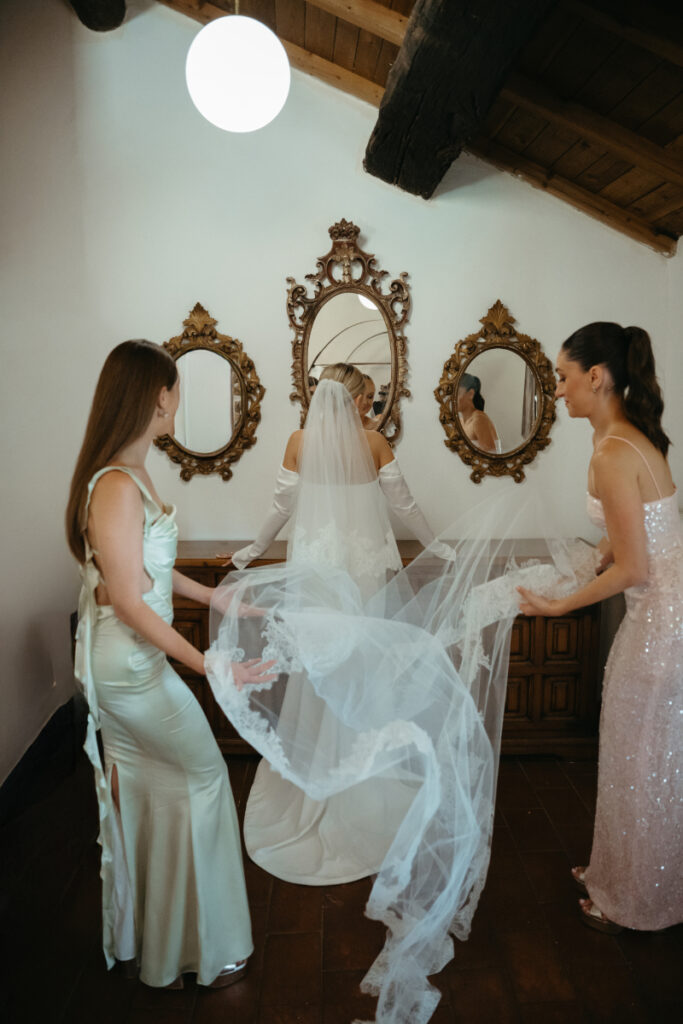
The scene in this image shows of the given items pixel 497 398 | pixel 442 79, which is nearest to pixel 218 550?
pixel 497 398

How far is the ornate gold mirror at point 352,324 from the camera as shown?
3697 mm

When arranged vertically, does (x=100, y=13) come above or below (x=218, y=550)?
above

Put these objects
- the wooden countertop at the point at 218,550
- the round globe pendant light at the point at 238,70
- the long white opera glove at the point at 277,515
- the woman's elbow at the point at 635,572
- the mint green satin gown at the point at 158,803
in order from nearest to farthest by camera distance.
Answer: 1. the mint green satin gown at the point at 158,803
2. the woman's elbow at the point at 635,572
3. the round globe pendant light at the point at 238,70
4. the long white opera glove at the point at 277,515
5. the wooden countertop at the point at 218,550

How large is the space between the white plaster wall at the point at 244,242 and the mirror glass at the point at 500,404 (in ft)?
0.56

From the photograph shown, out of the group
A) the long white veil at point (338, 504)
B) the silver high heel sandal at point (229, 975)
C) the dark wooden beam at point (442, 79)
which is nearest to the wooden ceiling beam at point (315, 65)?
the dark wooden beam at point (442, 79)

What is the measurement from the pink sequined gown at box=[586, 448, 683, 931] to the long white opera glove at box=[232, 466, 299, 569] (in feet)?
4.62

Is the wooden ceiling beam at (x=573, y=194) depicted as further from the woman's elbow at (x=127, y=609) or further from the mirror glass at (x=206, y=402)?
the woman's elbow at (x=127, y=609)

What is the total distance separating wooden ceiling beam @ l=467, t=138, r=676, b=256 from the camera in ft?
11.7

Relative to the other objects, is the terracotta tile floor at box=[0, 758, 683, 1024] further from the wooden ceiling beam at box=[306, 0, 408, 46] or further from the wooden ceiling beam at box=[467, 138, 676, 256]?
the wooden ceiling beam at box=[306, 0, 408, 46]

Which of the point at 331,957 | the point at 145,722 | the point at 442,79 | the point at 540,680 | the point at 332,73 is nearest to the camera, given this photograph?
the point at 145,722

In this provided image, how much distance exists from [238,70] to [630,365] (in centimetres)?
180

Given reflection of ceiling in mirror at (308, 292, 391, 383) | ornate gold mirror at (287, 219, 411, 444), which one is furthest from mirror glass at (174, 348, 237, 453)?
reflection of ceiling in mirror at (308, 292, 391, 383)

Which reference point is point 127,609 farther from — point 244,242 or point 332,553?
point 244,242

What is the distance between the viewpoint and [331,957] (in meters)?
2.14
